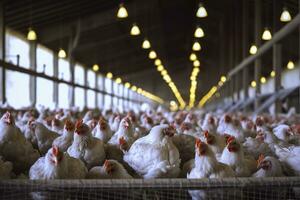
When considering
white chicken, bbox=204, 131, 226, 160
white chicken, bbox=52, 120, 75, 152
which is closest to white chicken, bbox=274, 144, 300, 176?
white chicken, bbox=204, 131, 226, 160

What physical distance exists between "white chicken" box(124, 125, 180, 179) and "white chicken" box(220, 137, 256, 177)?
37cm

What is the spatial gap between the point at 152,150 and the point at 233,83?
19.6 metres

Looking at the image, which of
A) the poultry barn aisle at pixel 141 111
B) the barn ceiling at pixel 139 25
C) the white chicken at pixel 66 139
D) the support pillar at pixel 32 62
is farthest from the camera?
the support pillar at pixel 32 62

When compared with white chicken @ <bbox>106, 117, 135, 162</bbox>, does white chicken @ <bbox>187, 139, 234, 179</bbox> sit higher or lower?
lower

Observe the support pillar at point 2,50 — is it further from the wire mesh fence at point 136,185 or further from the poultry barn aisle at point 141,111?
the wire mesh fence at point 136,185

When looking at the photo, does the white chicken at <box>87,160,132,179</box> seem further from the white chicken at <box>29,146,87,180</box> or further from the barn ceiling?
the barn ceiling

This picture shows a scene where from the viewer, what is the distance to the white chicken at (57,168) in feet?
9.62

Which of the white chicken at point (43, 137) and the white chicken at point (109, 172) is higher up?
the white chicken at point (43, 137)

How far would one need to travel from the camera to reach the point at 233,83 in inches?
889

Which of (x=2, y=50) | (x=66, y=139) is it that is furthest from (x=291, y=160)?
(x=2, y=50)

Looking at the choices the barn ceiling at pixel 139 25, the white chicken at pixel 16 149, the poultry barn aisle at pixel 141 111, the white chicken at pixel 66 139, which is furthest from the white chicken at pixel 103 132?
the barn ceiling at pixel 139 25

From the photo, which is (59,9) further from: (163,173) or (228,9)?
(163,173)

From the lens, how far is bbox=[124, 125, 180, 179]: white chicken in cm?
329

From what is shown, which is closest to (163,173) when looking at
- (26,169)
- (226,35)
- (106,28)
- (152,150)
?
(152,150)
